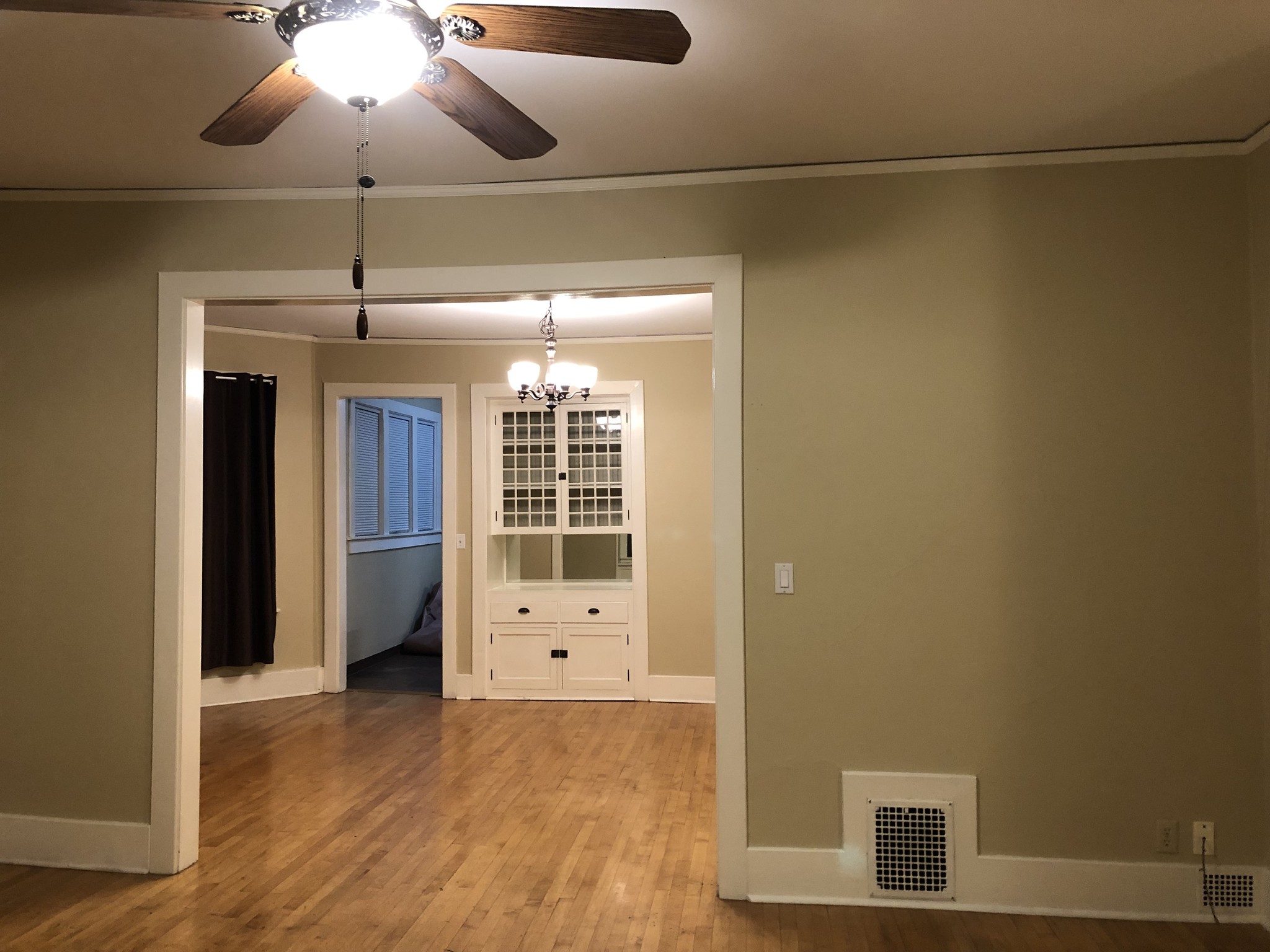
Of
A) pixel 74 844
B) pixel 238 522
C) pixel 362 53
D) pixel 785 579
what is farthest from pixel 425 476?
pixel 362 53

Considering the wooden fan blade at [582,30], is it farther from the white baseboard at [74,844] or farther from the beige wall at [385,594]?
the beige wall at [385,594]

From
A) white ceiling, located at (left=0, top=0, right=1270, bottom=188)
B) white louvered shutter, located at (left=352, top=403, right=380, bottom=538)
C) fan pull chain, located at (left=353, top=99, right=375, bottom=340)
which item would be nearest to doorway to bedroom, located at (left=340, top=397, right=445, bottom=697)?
white louvered shutter, located at (left=352, top=403, right=380, bottom=538)

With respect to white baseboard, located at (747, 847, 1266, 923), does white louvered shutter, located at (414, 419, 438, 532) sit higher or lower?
higher

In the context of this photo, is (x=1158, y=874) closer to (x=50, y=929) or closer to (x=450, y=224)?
(x=450, y=224)

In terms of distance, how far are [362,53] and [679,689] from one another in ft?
17.6

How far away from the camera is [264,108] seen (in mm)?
1993

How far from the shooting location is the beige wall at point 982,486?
10.2 ft

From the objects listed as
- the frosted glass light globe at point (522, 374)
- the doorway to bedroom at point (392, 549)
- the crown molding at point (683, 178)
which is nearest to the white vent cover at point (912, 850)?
the crown molding at point (683, 178)

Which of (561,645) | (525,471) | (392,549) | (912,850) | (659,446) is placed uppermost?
(659,446)

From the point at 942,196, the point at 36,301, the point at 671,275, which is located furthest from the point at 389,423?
the point at 942,196

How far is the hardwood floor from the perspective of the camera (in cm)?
293

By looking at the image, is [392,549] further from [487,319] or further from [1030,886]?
[1030,886]

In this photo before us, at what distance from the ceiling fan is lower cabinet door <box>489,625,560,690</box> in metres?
4.96

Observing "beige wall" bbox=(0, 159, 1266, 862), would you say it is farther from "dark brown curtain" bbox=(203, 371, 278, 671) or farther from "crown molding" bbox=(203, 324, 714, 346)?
"crown molding" bbox=(203, 324, 714, 346)
